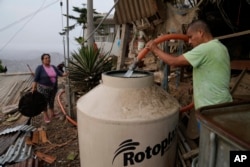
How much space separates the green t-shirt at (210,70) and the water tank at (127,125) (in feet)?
1.25

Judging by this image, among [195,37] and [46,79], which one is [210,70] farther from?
[46,79]

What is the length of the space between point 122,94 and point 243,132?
4.23ft

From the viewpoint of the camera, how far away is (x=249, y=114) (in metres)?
2.06

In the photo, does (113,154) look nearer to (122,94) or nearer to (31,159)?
(122,94)

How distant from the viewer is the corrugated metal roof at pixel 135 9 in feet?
19.7

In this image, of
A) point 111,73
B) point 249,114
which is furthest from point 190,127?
point 249,114

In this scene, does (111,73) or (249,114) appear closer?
(249,114)

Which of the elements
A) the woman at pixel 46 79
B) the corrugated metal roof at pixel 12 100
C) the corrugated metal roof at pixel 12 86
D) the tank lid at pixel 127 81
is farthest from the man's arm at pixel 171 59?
the corrugated metal roof at pixel 12 86

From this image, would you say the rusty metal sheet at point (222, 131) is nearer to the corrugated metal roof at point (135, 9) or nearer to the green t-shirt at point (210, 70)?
the green t-shirt at point (210, 70)

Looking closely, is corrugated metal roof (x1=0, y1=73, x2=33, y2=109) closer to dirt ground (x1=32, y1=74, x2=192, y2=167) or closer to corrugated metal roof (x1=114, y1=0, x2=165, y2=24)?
dirt ground (x1=32, y1=74, x2=192, y2=167)

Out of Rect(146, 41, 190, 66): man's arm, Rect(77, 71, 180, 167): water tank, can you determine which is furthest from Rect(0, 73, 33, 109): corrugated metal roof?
Rect(146, 41, 190, 66): man's arm

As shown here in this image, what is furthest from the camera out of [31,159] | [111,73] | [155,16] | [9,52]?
[9,52]

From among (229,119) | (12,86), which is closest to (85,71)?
(229,119)

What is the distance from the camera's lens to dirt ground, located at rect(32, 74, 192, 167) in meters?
4.44
